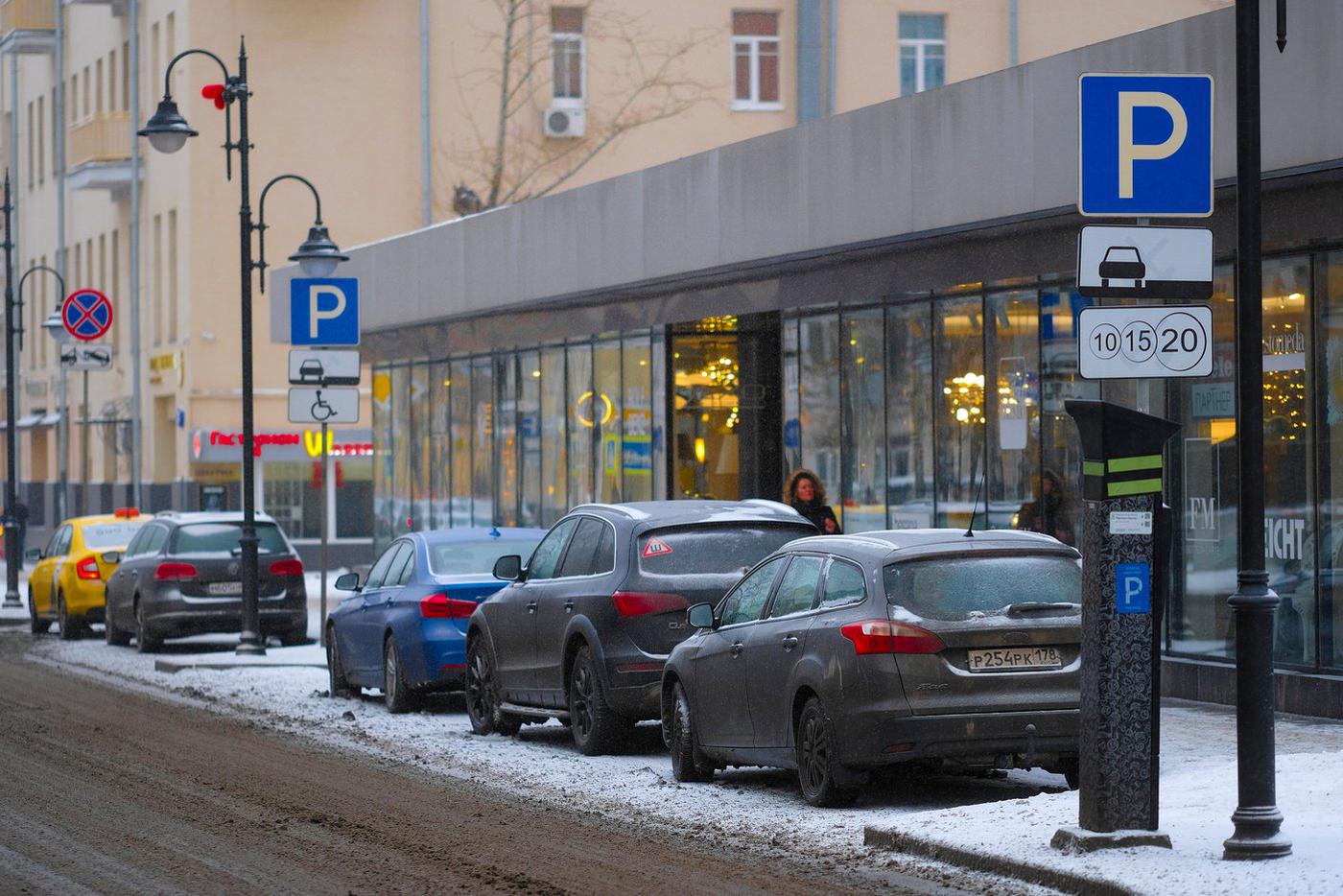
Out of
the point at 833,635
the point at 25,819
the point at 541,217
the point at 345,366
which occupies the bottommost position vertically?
the point at 25,819

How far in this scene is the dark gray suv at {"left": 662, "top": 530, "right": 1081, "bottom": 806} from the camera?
458 inches

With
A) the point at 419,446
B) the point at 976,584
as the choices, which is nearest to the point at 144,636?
the point at 419,446

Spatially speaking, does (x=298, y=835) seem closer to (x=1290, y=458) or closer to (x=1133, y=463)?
(x=1133, y=463)

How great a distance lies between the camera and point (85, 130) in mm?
52875

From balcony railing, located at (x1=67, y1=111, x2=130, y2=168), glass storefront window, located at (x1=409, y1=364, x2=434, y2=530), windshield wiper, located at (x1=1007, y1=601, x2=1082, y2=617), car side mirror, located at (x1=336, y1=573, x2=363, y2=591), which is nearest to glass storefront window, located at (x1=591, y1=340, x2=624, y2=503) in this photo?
glass storefront window, located at (x1=409, y1=364, x2=434, y2=530)

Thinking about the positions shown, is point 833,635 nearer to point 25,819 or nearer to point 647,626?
point 647,626

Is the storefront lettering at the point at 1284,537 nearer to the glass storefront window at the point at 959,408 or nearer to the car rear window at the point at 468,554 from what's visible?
the glass storefront window at the point at 959,408

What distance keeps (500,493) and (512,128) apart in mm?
19015

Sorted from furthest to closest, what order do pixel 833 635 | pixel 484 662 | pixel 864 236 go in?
pixel 864 236 < pixel 484 662 < pixel 833 635

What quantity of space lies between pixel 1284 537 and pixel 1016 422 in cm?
384

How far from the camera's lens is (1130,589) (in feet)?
32.7

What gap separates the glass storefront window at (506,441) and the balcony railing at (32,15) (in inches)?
1266

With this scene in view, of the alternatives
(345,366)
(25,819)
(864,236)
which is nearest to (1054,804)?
(25,819)

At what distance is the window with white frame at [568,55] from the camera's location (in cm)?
4972
